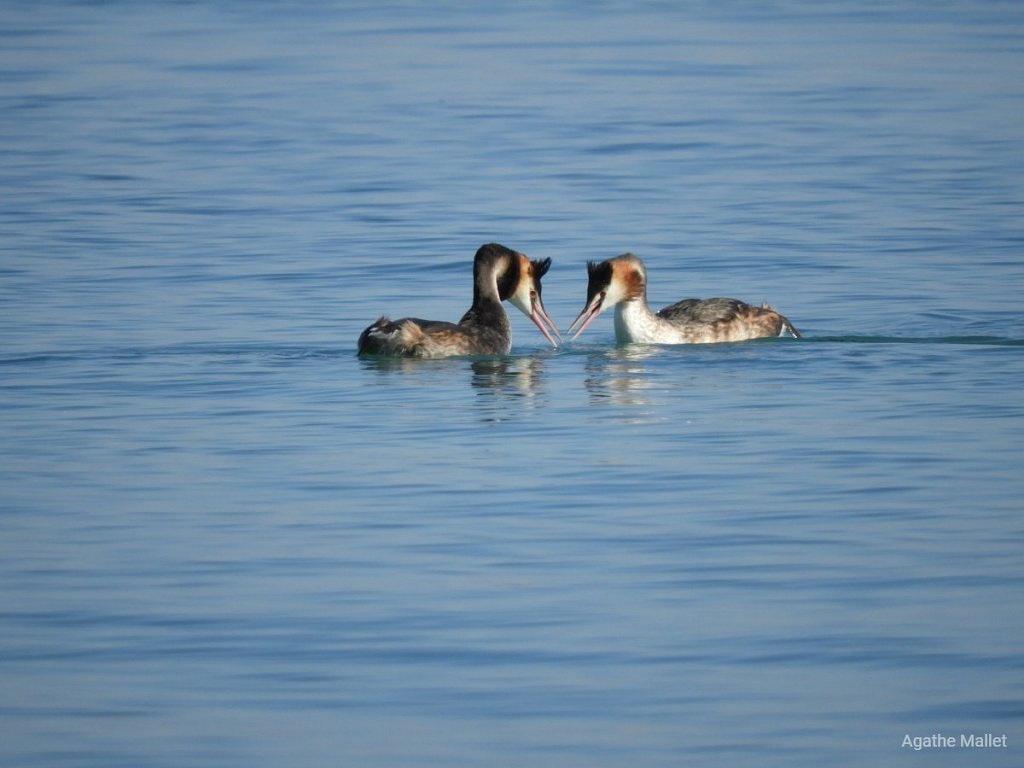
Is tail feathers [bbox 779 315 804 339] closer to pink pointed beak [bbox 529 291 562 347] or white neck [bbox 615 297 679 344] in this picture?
white neck [bbox 615 297 679 344]

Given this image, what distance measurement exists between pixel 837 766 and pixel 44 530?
Answer: 451 centimetres

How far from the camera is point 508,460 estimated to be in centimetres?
1180

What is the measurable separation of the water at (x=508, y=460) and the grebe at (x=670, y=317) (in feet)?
0.67

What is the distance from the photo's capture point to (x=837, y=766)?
7.32 m

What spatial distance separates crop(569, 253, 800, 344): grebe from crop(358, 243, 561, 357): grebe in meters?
0.44

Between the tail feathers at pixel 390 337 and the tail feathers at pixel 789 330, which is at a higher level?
the tail feathers at pixel 390 337

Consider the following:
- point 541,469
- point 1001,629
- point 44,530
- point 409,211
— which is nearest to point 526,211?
point 409,211

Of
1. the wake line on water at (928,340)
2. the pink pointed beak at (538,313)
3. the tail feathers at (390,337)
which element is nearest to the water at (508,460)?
the wake line on water at (928,340)

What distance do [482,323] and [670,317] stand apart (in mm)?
1458

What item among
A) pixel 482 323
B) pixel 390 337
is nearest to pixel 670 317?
pixel 482 323

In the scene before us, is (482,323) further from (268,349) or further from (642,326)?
(268,349)

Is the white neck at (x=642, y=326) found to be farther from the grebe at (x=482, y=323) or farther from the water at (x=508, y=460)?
the grebe at (x=482, y=323)

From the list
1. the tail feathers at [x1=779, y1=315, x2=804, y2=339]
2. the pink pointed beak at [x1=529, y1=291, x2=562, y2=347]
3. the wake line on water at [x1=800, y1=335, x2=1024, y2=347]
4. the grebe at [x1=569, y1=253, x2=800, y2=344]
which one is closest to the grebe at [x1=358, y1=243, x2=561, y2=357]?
the pink pointed beak at [x1=529, y1=291, x2=562, y2=347]

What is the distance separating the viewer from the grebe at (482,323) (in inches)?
588
